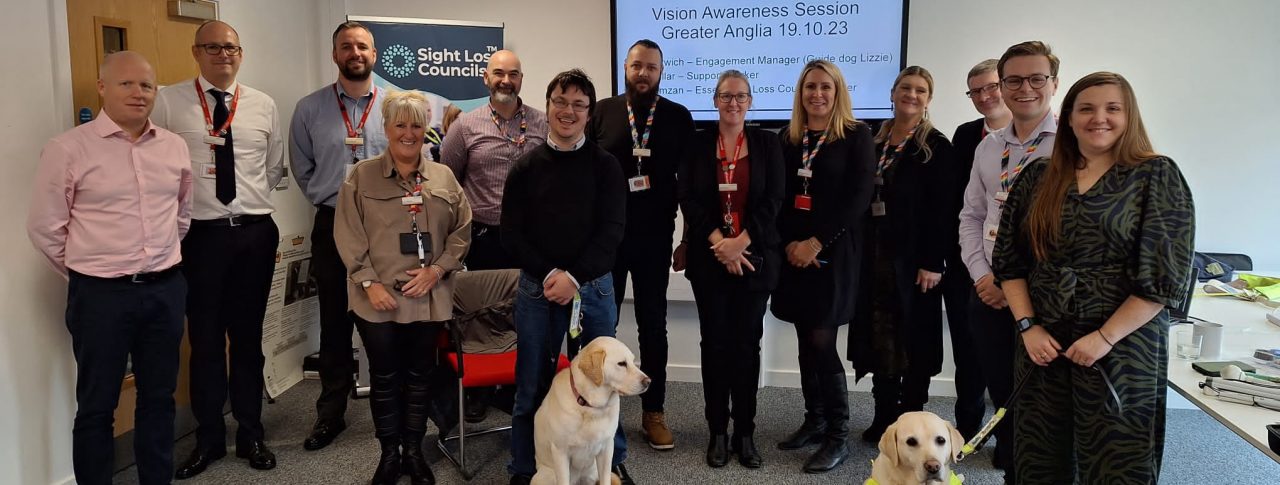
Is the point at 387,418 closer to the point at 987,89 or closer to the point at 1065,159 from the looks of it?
the point at 1065,159

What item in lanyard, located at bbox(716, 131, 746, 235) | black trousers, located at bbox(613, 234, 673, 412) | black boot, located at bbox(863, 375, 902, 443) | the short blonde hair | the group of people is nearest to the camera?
the group of people

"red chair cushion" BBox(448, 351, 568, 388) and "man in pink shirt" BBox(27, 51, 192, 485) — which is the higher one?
"man in pink shirt" BBox(27, 51, 192, 485)

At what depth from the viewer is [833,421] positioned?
323 centimetres

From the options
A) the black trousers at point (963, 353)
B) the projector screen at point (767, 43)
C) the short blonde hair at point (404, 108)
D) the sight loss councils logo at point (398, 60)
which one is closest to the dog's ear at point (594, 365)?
the short blonde hair at point (404, 108)

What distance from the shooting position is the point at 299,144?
345cm

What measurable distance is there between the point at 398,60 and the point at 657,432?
2557 millimetres

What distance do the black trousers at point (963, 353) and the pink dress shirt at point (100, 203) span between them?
9.74 feet

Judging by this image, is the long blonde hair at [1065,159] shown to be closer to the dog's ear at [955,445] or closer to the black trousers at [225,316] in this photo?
the dog's ear at [955,445]

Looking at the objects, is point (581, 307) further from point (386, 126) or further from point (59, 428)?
point (59, 428)

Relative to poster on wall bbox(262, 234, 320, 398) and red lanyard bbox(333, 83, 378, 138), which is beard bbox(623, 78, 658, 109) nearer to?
red lanyard bbox(333, 83, 378, 138)

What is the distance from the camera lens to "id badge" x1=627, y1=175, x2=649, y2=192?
3129mm

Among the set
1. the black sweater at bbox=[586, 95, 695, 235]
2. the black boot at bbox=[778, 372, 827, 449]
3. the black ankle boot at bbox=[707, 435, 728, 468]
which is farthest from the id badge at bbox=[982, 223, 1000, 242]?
the black ankle boot at bbox=[707, 435, 728, 468]

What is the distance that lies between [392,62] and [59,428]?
2.41 metres

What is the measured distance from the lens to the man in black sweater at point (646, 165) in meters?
3.20
